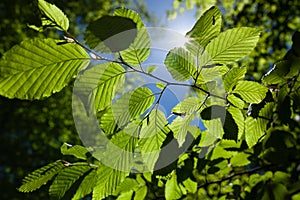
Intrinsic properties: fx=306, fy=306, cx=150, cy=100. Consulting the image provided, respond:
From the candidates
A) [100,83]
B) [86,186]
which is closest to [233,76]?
[100,83]

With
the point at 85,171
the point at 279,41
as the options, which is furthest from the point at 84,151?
the point at 279,41

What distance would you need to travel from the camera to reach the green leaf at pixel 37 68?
32cm

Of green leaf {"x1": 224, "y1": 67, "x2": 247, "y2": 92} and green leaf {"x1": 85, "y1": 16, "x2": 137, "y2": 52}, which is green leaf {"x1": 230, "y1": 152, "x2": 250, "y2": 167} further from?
green leaf {"x1": 85, "y1": 16, "x2": 137, "y2": 52}

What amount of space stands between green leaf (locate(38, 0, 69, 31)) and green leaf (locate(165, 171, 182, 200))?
532mm

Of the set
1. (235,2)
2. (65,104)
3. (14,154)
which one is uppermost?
(235,2)

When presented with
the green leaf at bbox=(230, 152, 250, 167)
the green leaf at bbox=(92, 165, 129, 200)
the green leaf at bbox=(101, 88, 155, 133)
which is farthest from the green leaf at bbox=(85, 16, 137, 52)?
the green leaf at bbox=(230, 152, 250, 167)

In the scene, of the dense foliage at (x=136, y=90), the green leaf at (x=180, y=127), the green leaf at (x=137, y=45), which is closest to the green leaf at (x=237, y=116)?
the dense foliage at (x=136, y=90)

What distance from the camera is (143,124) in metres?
0.54

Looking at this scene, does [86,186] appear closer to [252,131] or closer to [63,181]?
[63,181]

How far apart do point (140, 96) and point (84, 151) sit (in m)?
0.21

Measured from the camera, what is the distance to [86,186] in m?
0.64

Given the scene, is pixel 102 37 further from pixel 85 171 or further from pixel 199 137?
pixel 199 137

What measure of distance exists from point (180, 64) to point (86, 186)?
0.32 m

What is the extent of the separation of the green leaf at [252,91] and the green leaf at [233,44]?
0.30 ft
